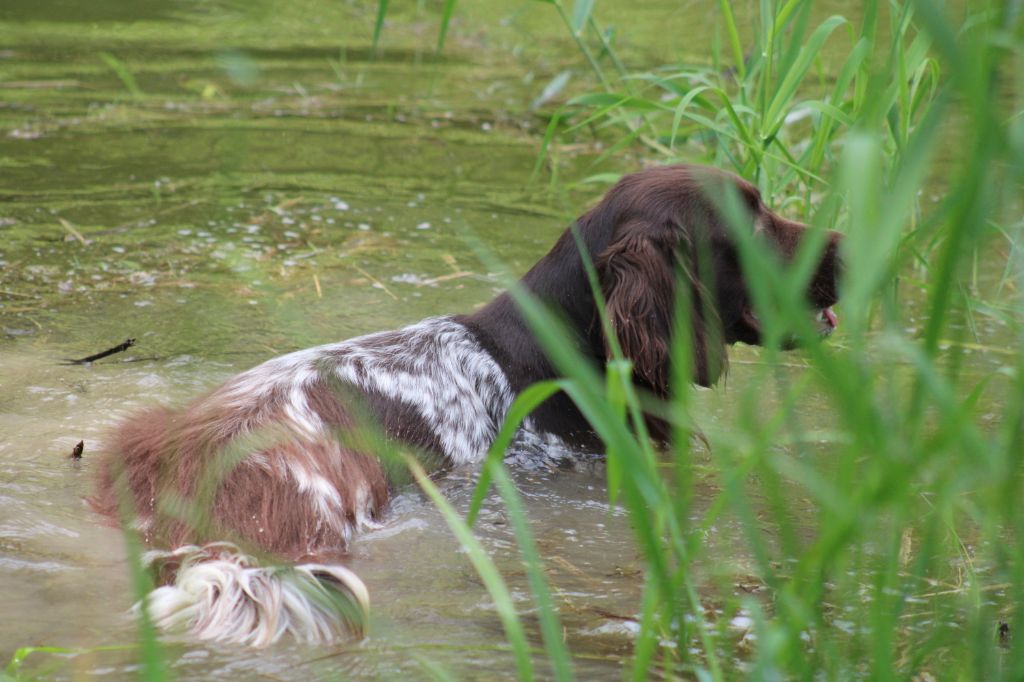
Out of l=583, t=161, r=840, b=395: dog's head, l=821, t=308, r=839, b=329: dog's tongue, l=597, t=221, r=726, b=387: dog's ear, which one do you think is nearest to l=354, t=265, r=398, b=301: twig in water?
l=583, t=161, r=840, b=395: dog's head

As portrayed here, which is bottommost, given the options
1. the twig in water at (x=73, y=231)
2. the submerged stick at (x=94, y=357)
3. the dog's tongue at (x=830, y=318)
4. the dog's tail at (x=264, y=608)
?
the submerged stick at (x=94, y=357)

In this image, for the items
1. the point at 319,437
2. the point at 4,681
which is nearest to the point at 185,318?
the point at 319,437

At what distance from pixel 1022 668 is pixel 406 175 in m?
5.67

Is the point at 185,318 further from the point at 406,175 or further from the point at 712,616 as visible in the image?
the point at 712,616

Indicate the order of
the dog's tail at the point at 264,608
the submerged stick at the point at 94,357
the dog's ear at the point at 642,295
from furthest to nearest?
the submerged stick at the point at 94,357 → the dog's ear at the point at 642,295 → the dog's tail at the point at 264,608

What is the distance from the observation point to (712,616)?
9.45 feet

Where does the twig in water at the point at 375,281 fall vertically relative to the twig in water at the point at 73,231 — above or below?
above

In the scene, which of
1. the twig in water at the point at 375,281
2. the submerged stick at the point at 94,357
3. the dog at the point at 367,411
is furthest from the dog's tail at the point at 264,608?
the twig in water at the point at 375,281

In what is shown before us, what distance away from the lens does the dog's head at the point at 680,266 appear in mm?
3793

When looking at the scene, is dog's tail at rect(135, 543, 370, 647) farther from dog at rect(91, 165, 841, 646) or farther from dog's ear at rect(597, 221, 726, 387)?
dog's ear at rect(597, 221, 726, 387)

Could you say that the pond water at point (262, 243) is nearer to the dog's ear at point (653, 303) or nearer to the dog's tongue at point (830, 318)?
the dog's tongue at point (830, 318)

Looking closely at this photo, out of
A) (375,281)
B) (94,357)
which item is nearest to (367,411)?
(94,357)

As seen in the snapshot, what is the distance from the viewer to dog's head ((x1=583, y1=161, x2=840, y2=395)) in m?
3.79

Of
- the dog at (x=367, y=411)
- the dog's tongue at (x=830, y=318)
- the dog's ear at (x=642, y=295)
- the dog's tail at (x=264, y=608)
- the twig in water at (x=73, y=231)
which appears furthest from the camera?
the twig in water at (x=73, y=231)
